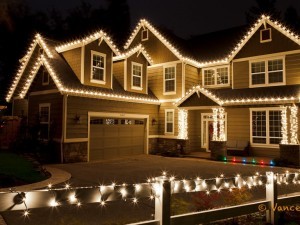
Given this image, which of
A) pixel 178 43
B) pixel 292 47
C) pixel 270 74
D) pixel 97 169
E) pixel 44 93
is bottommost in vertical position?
pixel 97 169

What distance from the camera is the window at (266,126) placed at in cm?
1658

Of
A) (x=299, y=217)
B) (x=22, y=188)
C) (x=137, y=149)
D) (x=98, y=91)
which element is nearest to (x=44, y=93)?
(x=98, y=91)

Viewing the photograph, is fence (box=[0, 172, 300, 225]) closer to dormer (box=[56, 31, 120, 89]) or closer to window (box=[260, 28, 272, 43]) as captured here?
dormer (box=[56, 31, 120, 89])

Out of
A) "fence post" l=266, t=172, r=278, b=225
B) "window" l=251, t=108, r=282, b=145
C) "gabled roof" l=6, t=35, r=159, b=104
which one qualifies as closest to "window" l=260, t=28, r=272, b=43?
"window" l=251, t=108, r=282, b=145

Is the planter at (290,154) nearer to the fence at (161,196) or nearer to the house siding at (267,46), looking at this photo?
the house siding at (267,46)

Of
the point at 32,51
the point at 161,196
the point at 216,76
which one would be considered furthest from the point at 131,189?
the point at 216,76

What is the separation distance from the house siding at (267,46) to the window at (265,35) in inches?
7.0

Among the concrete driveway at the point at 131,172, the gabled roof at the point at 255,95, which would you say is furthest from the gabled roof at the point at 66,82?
the concrete driveway at the point at 131,172

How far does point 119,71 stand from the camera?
19.2m

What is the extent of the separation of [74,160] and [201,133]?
922 centimetres

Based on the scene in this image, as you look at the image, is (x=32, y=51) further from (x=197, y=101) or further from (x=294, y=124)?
(x=294, y=124)

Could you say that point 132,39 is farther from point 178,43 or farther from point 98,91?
point 98,91

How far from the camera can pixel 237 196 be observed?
6.12 meters

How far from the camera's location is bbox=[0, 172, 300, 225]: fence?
132 inches
